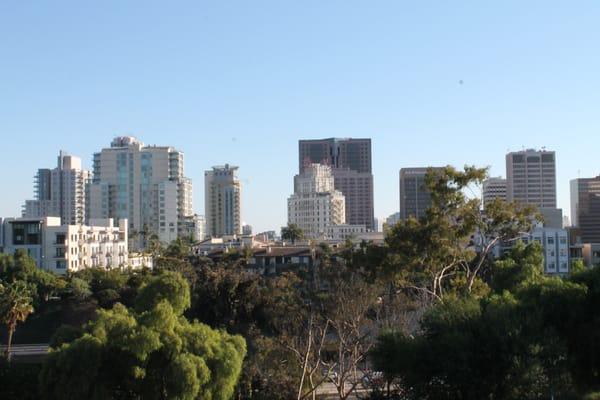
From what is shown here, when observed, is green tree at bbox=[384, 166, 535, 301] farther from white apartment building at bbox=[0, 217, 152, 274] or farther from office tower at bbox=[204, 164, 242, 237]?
office tower at bbox=[204, 164, 242, 237]

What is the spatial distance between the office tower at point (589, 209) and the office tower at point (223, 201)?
6687 centimetres

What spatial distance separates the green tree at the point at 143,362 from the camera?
1927 centimetres

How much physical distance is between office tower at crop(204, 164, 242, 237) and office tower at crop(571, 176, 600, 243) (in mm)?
66871

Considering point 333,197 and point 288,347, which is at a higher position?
point 333,197

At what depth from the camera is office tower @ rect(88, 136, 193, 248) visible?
13475 cm

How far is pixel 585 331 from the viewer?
674 inches

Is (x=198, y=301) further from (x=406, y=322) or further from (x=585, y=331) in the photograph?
(x=585, y=331)

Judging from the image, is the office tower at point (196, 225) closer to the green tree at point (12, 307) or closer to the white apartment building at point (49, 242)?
the white apartment building at point (49, 242)

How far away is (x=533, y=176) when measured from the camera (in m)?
146

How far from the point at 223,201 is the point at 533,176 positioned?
2433 inches

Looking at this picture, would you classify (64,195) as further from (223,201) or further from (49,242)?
(49,242)

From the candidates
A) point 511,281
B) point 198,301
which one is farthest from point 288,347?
point 198,301

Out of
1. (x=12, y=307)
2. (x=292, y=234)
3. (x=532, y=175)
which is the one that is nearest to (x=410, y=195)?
(x=532, y=175)

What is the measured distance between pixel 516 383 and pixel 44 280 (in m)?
43.0
